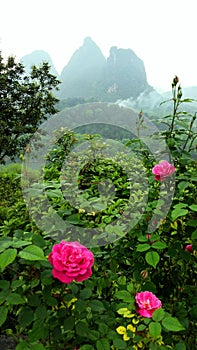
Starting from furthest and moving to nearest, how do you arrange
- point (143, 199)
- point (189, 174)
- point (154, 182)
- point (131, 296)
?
point (154, 182) < point (143, 199) < point (189, 174) < point (131, 296)

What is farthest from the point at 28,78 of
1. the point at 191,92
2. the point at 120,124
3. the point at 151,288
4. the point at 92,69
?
the point at 191,92

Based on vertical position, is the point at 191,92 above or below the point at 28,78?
below

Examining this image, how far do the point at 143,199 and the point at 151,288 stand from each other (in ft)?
0.95

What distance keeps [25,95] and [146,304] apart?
1057 cm

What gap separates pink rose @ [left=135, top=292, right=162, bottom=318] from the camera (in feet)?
2.47

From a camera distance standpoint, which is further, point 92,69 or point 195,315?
point 92,69

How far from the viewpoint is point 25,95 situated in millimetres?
10625

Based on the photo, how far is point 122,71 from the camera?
43.4 m

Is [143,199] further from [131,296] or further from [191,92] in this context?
[191,92]

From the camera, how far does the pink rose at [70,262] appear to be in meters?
0.64

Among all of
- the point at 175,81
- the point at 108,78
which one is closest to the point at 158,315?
the point at 175,81

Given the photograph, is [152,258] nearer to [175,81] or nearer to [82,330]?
[82,330]

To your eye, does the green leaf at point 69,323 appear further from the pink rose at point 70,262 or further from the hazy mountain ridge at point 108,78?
the hazy mountain ridge at point 108,78

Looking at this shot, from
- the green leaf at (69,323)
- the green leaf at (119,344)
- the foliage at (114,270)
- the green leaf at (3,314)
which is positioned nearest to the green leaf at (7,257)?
the foliage at (114,270)
